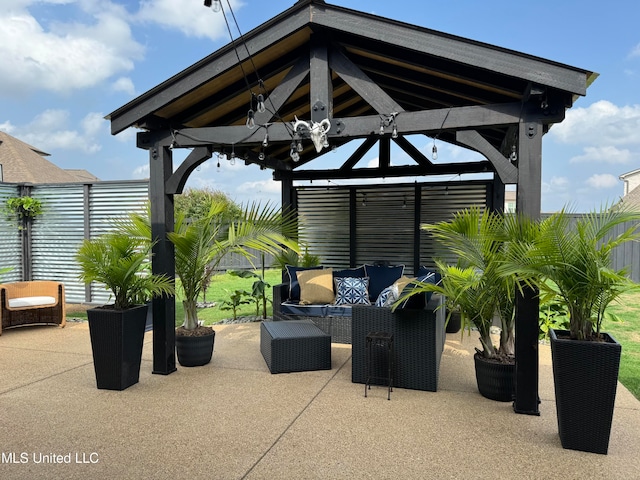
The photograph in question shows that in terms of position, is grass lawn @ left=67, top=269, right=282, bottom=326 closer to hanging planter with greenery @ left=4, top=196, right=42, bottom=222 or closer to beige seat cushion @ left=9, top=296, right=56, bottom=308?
beige seat cushion @ left=9, top=296, right=56, bottom=308

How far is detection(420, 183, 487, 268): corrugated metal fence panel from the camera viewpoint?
682 centimetres

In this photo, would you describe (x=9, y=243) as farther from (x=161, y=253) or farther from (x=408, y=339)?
(x=408, y=339)

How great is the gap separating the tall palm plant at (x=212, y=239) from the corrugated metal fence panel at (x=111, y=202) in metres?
3.05

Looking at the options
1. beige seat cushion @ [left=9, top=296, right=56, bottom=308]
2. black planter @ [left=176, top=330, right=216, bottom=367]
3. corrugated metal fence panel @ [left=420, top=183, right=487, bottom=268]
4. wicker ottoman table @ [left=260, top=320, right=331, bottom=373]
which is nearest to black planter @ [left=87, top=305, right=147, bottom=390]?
black planter @ [left=176, top=330, right=216, bottom=367]

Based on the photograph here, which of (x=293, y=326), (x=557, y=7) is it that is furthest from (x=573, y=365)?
(x=557, y=7)

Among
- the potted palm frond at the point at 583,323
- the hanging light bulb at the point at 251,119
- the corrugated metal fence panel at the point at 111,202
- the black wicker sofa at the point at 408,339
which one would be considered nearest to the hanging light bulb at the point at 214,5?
the hanging light bulb at the point at 251,119

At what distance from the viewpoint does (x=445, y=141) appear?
698 centimetres

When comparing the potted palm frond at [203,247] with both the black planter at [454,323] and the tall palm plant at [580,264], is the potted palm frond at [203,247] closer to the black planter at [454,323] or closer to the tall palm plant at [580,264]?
the tall palm plant at [580,264]

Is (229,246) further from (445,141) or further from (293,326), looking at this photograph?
(445,141)

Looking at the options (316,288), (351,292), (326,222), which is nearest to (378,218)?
(326,222)

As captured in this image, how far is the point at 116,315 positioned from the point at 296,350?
169 cm

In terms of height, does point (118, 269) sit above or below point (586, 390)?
above

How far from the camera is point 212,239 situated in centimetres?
452

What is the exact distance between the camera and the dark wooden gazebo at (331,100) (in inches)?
131
